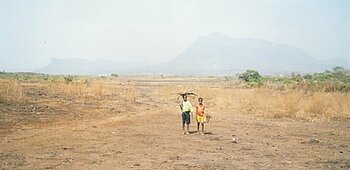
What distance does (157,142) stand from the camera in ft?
50.2

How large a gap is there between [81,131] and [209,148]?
631 centimetres

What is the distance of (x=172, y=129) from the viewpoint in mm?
19109

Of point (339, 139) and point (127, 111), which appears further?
point (127, 111)

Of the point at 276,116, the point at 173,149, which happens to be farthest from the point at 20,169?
the point at 276,116

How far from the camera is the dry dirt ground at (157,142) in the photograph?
11.7 metres

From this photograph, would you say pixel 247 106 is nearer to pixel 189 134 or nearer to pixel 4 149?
pixel 189 134

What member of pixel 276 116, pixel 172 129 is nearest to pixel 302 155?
pixel 172 129

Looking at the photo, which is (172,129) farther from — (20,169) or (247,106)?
(247,106)

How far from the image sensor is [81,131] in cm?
1784

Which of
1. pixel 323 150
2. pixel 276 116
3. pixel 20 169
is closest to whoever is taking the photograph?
pixel 20 169

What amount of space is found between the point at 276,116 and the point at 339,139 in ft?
25.8

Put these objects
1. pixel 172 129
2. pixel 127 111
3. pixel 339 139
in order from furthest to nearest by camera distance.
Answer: pixel 127 111 → pixel 172 129 → pixel 339 139

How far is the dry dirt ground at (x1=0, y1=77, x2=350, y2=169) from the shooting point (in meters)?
11.7

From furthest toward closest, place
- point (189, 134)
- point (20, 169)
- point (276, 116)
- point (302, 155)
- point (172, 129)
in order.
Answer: point (276, 116) < point (172, 129) < point (189, 134) < point (302, 155) < point (20, 169)
